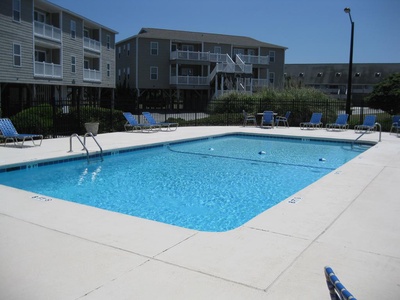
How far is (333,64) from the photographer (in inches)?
2864

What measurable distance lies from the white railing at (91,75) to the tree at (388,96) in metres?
21.5

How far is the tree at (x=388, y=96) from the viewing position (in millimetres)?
24516

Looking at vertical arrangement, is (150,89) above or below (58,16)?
below

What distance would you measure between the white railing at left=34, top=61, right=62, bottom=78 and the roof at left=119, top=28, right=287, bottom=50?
13.9m

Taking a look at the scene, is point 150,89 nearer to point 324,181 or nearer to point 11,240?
point 324,181

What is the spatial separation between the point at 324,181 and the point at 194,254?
190 inches

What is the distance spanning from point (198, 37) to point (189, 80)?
5723 mm

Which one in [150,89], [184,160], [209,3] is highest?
[209,3]

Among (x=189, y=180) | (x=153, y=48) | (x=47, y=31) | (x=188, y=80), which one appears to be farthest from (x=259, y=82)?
(x=189, y=180)

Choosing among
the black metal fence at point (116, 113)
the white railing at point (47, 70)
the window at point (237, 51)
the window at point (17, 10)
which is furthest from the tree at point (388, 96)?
the window at point (237, 51)

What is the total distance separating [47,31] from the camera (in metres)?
28.5

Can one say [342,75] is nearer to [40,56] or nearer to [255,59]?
[255,59]

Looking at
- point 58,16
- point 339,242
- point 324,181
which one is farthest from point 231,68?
point 339,242

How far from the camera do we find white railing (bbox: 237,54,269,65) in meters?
45.3
